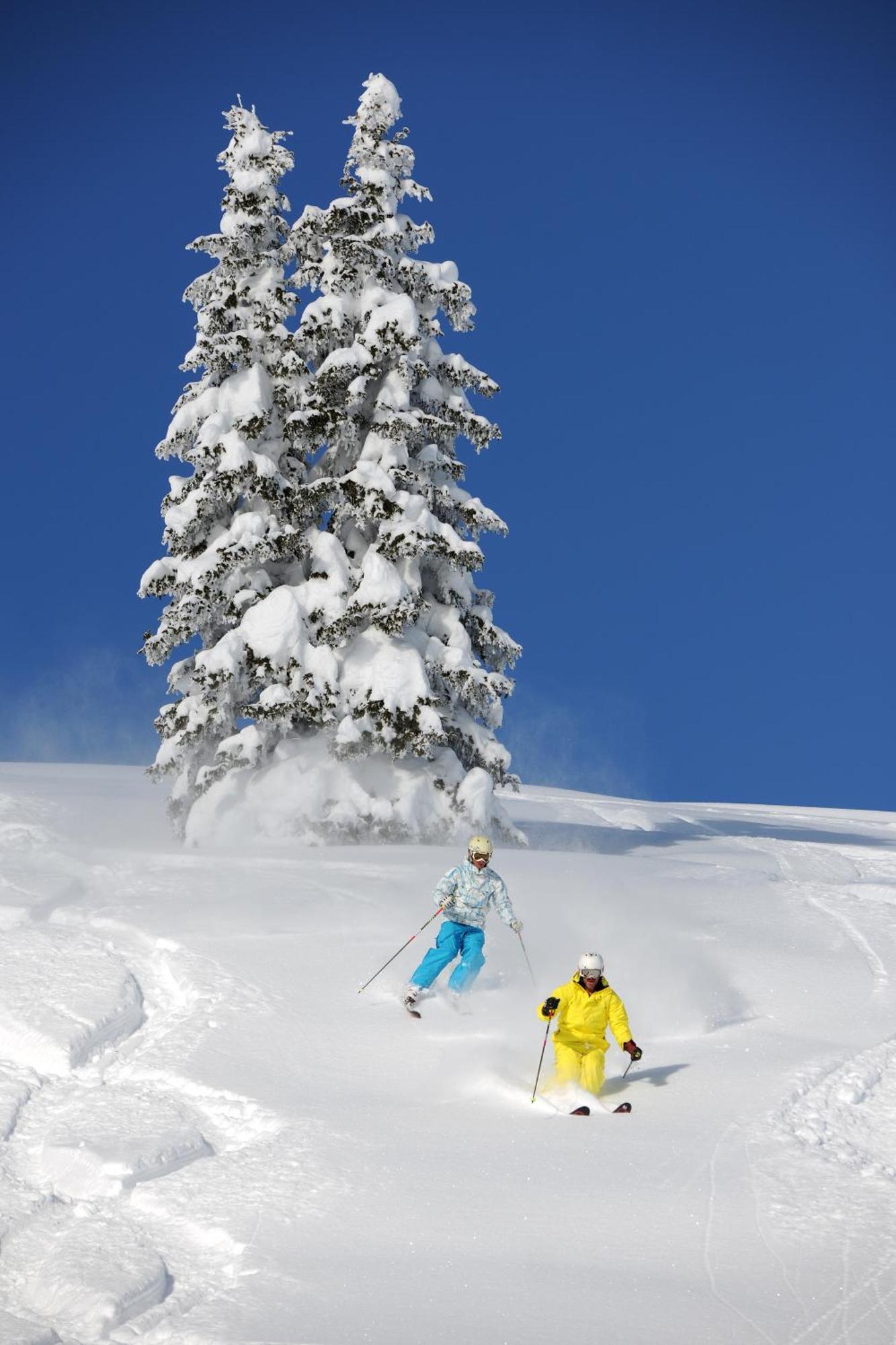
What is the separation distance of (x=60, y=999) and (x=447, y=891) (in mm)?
3865

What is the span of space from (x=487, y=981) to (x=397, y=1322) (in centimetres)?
651

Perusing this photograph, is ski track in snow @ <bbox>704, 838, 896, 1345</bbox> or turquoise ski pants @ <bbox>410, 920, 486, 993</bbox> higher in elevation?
turquoise ski pants @ <bbox>410, 920, 486, 993</bbox>

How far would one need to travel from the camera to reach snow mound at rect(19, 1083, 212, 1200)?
24.5 ft

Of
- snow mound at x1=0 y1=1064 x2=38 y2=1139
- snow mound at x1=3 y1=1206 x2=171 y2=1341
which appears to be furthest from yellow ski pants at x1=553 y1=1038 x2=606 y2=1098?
Answer: snow mound at x1=0 y1=1064 x2=38 y2=1139

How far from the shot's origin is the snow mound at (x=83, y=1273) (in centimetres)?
579

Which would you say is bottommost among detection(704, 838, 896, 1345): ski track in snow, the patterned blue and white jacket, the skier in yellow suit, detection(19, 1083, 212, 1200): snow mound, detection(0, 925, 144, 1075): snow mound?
detection(19, 1083, 212, 1200): snow mound

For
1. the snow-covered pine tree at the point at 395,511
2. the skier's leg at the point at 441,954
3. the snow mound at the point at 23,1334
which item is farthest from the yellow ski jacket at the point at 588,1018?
the snow-covered pine tree at the point at 395,511

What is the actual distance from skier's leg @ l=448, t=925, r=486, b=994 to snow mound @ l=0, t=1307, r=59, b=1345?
616 cm

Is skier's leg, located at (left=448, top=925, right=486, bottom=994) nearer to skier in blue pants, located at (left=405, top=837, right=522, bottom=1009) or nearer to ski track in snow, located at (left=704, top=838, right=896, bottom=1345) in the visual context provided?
skier in blue pants, located at (left=405, top=837, right=522, bottom=1009)

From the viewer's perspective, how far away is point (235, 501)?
20.9 metres

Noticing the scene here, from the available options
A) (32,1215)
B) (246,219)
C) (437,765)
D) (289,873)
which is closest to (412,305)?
(246,219)

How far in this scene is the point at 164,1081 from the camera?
9.37m

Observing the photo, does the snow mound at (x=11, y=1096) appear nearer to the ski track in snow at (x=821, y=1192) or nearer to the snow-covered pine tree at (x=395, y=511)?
the ski track in snow at (x=821, y=1192)

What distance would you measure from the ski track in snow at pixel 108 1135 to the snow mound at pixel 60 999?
18 mm
